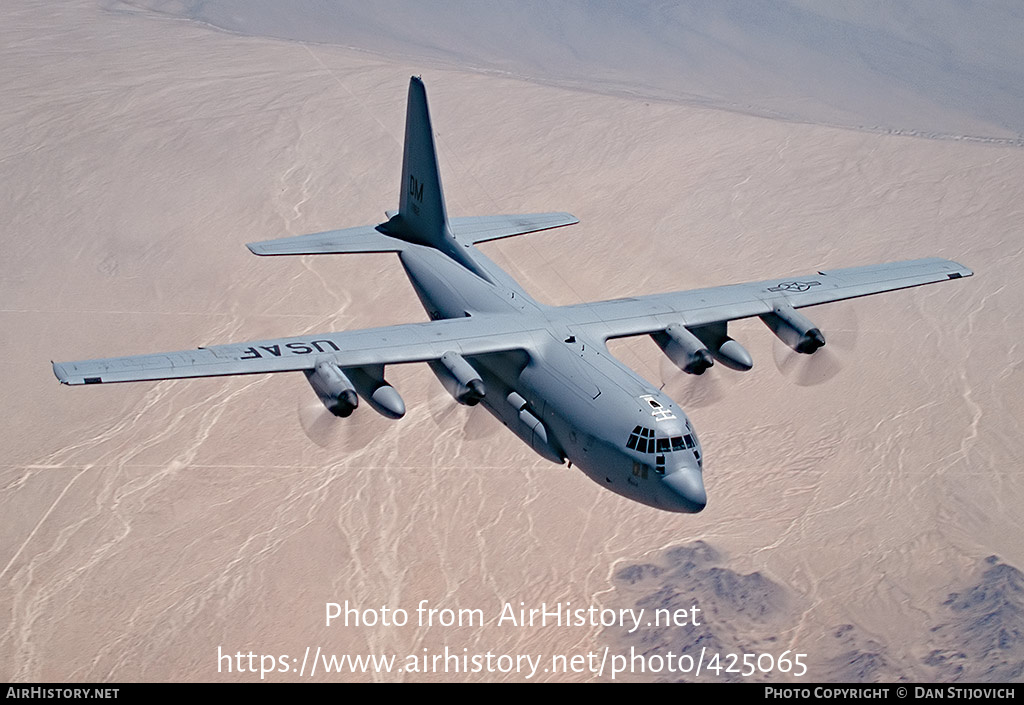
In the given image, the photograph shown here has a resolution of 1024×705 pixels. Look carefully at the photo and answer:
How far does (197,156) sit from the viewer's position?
8512cm

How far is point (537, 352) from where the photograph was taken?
3816 centimetres

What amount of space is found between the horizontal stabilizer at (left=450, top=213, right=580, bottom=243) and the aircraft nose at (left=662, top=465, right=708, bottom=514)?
56.7 feet

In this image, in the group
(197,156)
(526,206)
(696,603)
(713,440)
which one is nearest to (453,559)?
A: (696,603)

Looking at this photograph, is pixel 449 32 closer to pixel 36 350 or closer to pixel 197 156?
pixel 197 156

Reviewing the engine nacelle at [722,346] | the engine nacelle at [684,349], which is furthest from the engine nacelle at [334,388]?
the engine nacelle at [722,346]

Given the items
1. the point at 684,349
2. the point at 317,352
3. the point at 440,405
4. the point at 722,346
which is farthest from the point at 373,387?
the point at 722,346

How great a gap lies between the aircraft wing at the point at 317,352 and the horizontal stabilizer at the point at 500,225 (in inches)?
360

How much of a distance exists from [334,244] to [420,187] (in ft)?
14.5

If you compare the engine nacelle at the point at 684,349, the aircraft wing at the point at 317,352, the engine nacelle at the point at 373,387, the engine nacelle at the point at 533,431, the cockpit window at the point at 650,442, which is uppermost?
the cockpit window at the point at 650,442

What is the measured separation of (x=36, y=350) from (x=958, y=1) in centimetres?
12838

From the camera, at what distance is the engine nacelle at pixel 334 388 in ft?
114

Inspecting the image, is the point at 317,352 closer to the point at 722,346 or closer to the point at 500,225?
the point at 722,346

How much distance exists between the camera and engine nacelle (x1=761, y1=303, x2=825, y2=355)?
41031mm

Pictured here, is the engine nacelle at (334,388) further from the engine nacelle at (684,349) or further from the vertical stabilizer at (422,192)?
the engine nacelle at (684,349)
